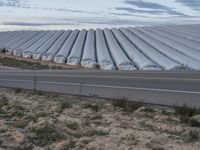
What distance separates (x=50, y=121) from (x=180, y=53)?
29984mm

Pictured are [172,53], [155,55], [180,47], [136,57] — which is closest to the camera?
[172,53]

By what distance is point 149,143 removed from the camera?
897 cm

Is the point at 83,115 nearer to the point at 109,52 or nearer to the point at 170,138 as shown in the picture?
the point at 170,138

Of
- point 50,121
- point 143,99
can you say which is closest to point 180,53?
point 143,99

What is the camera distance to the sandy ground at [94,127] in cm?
910

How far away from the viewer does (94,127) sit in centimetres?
1101

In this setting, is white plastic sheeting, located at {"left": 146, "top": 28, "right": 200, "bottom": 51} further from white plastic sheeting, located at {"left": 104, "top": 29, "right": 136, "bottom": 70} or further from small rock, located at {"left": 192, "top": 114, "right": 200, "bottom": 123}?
small rock, located at {"left": 192, "top": 114, "right": 200, "bottom": 123}

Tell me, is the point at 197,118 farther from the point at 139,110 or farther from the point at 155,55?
the point at 155,55

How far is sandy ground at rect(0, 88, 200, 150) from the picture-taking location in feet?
29.9

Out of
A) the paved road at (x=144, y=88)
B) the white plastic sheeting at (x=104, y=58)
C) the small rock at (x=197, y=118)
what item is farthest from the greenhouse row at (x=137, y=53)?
the small rock at (x=197, y=118)

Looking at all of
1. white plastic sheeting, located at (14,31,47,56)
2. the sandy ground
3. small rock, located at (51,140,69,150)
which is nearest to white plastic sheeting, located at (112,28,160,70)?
white plastic sheeting, located at (14,31,47,56)

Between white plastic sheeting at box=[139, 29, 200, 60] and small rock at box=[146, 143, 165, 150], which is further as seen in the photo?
white plastic sheeting at box=[139, 29, 200, 60]

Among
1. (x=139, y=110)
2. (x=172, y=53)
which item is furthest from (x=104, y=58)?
(x=139, y=110)

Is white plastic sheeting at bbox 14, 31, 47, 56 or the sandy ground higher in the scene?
the sandy ground
